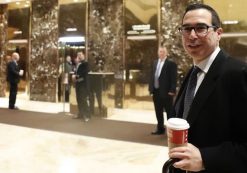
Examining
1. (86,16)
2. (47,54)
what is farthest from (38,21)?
(86,16)

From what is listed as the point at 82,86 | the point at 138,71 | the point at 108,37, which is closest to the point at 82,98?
the point at 82,86

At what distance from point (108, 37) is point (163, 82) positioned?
4.71 m

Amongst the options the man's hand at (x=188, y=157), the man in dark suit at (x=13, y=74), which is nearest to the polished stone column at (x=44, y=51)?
the man in dark suit at (x=13, y=74)

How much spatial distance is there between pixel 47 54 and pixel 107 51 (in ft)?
7.92

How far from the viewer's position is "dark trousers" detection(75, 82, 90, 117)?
815 centimetres

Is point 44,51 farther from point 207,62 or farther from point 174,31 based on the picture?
point 207,62

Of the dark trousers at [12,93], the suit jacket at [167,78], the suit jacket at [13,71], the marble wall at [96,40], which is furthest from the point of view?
the dark trousers at [12,93]

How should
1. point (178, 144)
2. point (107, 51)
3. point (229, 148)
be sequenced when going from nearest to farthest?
point (178, 144) < point (229, 148) < point (107, 51)

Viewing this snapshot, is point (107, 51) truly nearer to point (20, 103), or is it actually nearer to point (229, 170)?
point (20, 103)

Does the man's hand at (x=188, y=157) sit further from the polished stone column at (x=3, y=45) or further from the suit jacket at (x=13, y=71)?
the polished stone column at (x=3, y=45)

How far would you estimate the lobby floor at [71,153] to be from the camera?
174 inches

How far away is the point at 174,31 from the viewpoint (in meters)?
9.49

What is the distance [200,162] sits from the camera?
118 centimetres

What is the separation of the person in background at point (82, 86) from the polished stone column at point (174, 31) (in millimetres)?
2694
